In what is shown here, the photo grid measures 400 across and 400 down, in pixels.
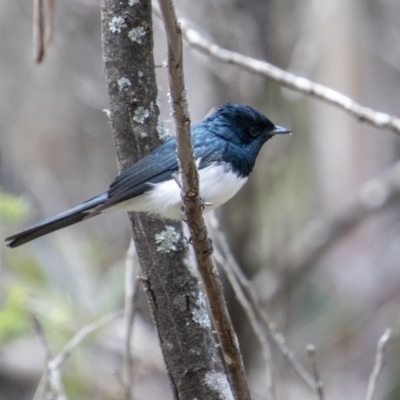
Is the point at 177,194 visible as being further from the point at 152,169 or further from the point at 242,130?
the point at 242,130

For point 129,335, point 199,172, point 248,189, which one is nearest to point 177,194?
point 199,172

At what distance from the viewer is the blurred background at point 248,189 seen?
530cm

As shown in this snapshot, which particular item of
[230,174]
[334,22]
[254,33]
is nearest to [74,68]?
[254,33]

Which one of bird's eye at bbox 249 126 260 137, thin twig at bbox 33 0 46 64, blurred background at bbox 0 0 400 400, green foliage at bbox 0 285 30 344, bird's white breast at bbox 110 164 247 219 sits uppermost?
blurred background at bbox 0 0 400 400

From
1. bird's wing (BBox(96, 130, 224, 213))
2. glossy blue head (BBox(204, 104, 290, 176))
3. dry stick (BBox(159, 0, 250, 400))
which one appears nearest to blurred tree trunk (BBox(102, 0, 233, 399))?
bird's wing (BBox(96, 130, 224, 213))

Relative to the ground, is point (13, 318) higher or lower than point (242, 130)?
lower

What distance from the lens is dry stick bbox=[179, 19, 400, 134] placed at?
268 cm

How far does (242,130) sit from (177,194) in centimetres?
59

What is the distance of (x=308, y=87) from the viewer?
9.77ft

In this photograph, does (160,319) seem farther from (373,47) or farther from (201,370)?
(373,47)

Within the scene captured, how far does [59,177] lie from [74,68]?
1507mm

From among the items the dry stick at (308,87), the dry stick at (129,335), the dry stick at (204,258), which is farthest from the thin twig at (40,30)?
the dry stick at (204,258)

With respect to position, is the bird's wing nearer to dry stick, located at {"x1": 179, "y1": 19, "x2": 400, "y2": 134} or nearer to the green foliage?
dry stick, located at {"x1": 179, "y1": 19, "x2": 400, "y2": 134}

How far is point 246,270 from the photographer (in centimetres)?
549
